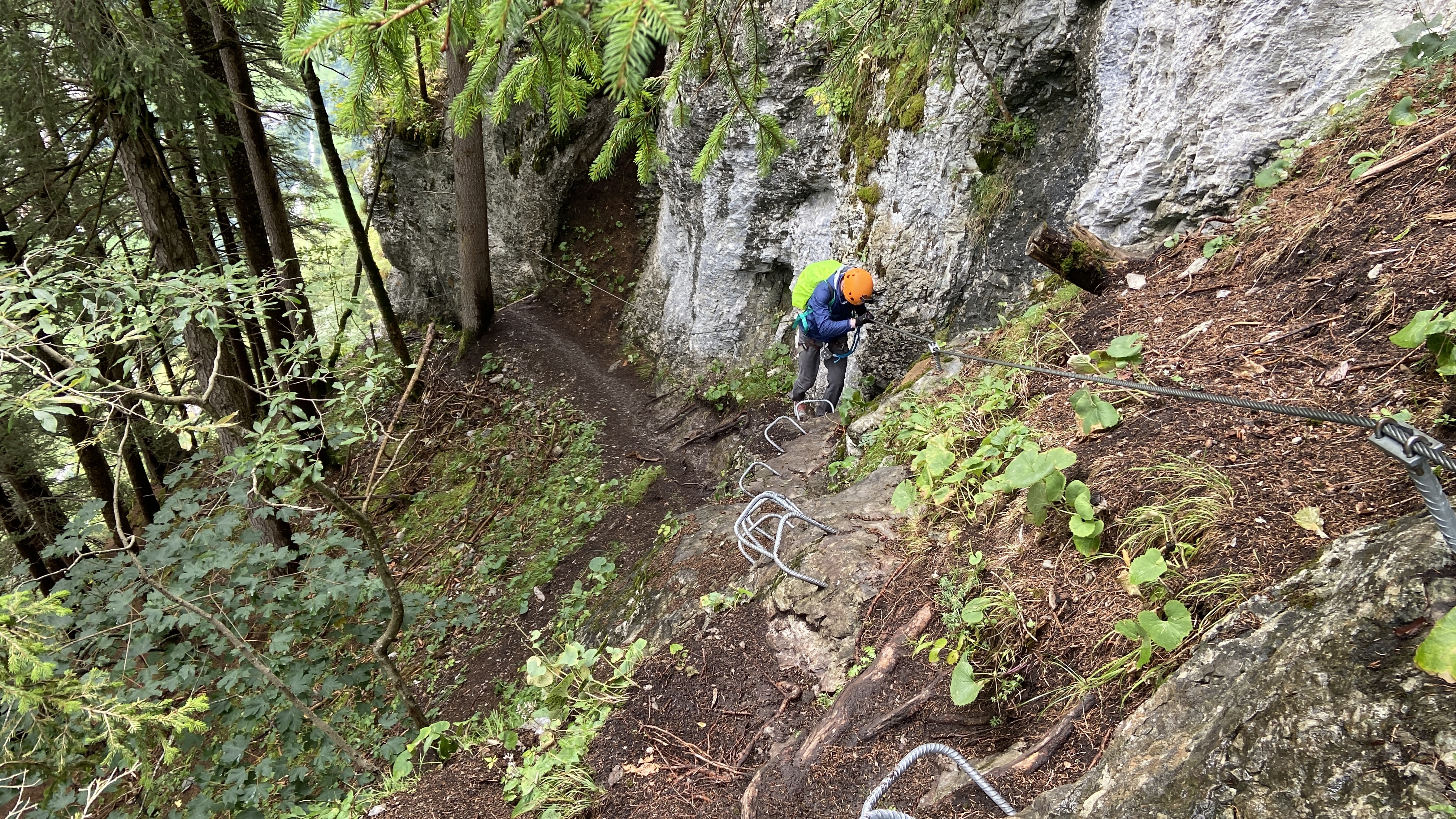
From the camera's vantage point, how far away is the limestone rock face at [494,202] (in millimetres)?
12141

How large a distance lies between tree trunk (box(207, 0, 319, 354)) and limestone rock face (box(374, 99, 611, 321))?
17.4ft

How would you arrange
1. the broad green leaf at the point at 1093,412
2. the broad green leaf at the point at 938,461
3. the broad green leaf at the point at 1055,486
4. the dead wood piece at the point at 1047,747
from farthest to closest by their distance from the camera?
the broad green leaf at the point at 938,461, the broad green leaf at the point at 1093,412, the broad green leaf at the point at 1055,486, the dead wood piece at the point at 1047,747

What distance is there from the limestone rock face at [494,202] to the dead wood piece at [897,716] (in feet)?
37.9

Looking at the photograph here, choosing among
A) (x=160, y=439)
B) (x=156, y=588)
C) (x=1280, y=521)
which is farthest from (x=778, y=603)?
(x=160, y=439)

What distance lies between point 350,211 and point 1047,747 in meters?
10.4

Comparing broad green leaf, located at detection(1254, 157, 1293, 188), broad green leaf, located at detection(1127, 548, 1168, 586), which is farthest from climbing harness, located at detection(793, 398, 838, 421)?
broad green leaf, located at detection(1127, 548, 1168, 586)

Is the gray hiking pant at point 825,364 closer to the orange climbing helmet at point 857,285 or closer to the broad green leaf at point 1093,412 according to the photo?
the orange climbing helmet at point 857,285

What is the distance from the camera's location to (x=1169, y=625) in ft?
6.54

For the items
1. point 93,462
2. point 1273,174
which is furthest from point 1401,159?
point 93,462

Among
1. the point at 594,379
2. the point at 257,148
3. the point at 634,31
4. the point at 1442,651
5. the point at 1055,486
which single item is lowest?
the point at 594,379

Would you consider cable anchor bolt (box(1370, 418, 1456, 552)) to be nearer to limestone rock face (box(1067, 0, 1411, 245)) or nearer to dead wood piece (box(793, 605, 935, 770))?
dead wood piece (box(793, 605, 935, 770))

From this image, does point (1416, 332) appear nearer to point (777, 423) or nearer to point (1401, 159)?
point (1401, 159)

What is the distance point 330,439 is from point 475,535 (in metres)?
5.09

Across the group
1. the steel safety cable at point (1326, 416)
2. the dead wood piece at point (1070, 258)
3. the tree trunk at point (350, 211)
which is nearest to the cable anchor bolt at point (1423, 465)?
the steel safety cable at point (1326, 416)
